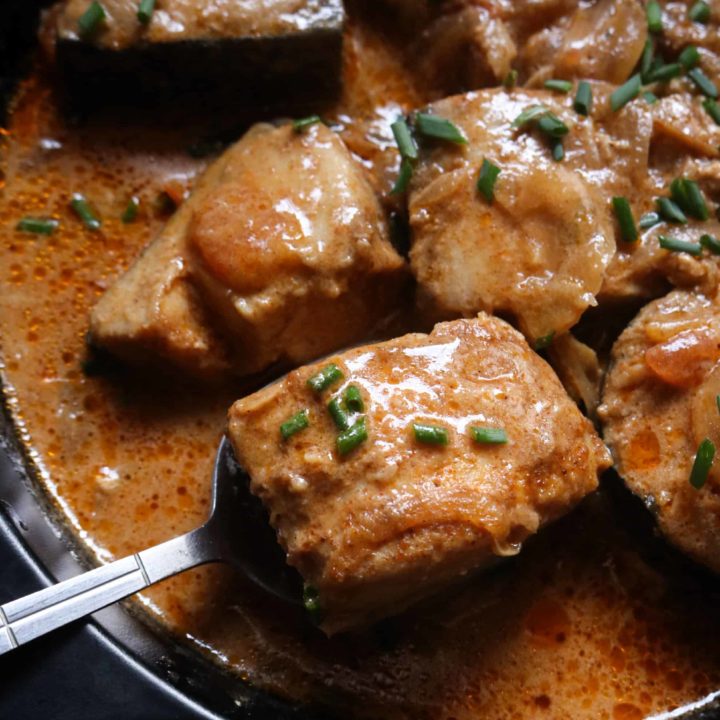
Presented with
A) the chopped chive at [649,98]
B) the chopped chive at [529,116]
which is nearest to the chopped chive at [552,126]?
the chopped chive at [529,116]

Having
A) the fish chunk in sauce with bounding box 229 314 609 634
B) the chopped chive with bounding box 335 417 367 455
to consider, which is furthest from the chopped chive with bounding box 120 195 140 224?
the chopped chive with bounding box 335 417 367 455

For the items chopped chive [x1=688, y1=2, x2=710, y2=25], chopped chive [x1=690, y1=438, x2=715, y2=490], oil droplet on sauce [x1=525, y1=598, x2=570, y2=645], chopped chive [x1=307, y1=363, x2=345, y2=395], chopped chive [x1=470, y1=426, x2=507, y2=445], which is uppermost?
chopped chive [x1=688, y1=2, x2=710, y2=25]

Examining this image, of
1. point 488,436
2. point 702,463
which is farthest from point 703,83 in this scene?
point 488,436

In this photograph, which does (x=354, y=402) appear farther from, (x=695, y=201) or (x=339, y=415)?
(x=695, y=201)

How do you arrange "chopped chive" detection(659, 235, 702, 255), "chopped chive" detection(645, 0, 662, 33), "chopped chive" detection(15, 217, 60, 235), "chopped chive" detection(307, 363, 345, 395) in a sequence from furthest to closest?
"chopped chive" detection(645, 0, 662, 33)
"chopped chive" detection(15, 217, 60, 235)
"chopped chive" detection(659, 235, 702, 255)
"chopped chive" detection(307, 363, 345, 395)

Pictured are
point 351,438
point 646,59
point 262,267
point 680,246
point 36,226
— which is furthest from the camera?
point 646,59

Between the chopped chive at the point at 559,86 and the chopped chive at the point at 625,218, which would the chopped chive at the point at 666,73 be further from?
the chopped chive at the point at 625,218

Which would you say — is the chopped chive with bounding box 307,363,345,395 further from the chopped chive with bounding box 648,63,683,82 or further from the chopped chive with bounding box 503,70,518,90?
the chopped chive with bounding box 648,63,683,82
